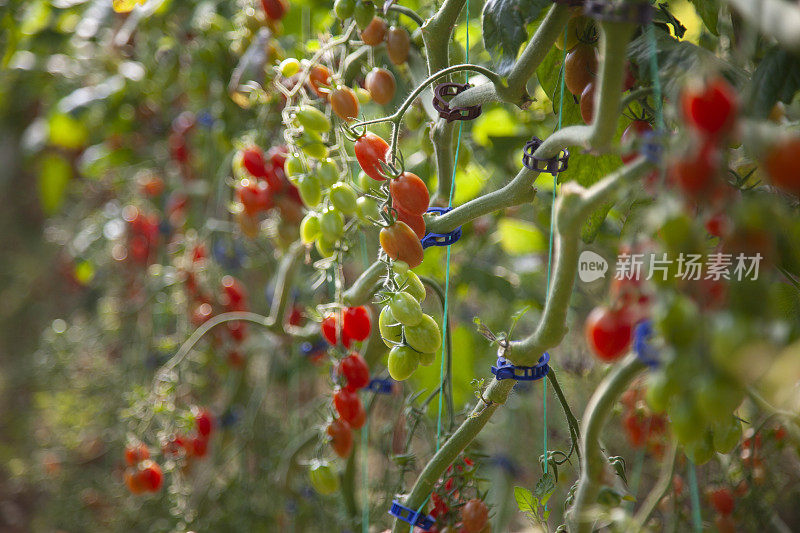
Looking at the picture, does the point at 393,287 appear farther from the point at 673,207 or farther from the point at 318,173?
the point at 673,207

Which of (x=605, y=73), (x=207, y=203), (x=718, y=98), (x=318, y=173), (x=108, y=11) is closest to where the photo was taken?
(x=718, y=98)

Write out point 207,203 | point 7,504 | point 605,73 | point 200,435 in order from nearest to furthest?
point 605,73
point 200,435
point 207,203
point 7,504

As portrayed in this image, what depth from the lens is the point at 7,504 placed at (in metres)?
2.14

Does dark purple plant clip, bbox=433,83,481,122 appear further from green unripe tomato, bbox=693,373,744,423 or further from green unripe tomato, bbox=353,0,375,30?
green unripe tomato, bbox=693,373,744,423

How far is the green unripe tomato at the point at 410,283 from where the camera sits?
52cm

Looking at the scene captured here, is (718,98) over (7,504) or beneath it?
over

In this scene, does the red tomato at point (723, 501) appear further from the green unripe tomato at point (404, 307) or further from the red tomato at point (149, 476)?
the red tomato at point (149, 476)

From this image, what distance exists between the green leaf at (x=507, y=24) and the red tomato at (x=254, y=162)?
0.47 m

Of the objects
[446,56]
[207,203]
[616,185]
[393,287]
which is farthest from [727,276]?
[207,203]

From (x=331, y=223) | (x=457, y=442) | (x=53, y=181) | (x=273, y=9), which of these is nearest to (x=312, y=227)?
(x=331, y=223)

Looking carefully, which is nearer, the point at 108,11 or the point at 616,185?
the point at 616,185

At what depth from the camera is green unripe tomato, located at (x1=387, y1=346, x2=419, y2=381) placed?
0.54 metres

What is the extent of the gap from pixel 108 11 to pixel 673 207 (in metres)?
1.40

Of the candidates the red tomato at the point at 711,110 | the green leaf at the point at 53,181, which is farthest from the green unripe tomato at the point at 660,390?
the green leaf at the point at 53,181
